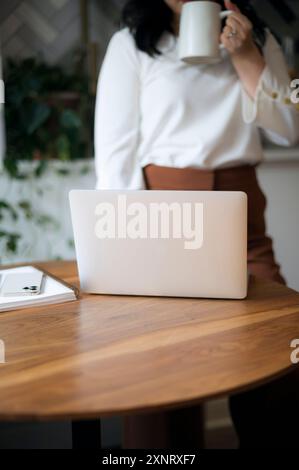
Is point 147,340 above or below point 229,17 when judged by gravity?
below

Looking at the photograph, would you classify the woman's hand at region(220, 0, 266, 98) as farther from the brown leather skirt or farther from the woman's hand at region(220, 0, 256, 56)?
the brown leather skirt

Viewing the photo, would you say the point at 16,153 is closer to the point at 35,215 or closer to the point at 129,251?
the point at 35,215

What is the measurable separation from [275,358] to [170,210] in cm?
36

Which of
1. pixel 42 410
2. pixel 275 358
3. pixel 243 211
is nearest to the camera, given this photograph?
pixel 42 410

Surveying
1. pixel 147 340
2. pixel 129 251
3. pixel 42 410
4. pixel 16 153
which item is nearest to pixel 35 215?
pixel 16 153

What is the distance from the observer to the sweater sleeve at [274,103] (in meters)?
1.49

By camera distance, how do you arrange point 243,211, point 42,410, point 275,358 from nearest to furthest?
point 42,410 → point 275,358 → point 243,211

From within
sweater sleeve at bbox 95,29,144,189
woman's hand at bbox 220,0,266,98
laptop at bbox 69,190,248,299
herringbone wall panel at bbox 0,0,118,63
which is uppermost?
herringbone wall panel at bbox 0,0,118,63

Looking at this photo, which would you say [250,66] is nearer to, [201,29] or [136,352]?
[201,29]

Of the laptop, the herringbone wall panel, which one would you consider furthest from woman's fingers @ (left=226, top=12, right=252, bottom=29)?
the herringbone wall panel

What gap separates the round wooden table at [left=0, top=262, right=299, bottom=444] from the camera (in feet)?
2.25

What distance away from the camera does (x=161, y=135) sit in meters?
1.55

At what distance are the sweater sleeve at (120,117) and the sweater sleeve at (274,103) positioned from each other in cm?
31

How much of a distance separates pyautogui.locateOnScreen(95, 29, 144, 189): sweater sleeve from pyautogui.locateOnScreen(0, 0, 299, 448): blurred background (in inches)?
26.8
